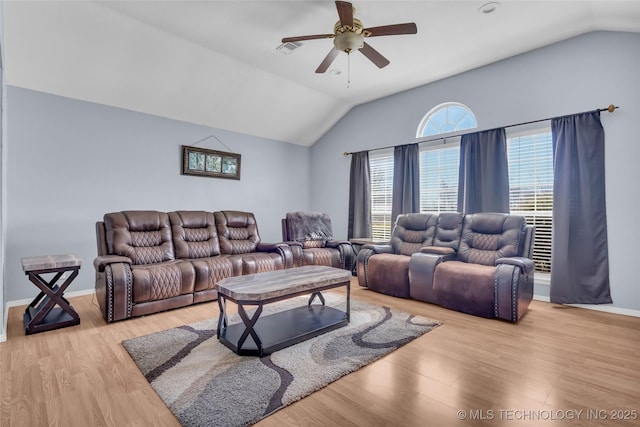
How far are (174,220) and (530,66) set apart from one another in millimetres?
5040

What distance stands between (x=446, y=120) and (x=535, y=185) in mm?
1607

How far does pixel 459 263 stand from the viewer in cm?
353

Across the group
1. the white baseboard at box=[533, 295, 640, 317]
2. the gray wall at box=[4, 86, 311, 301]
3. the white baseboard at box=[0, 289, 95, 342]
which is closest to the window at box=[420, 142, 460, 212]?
the white baseboard at box=[533, 295, 640, 317]

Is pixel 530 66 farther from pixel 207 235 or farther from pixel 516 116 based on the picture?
pixel 207 235

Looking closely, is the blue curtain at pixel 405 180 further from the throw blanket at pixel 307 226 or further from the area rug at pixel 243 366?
the area rug at pixel 243 366

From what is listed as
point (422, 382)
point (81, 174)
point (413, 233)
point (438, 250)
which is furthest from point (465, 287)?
point (81, 174)

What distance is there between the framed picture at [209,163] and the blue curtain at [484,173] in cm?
378

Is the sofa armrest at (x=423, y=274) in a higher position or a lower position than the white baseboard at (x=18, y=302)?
higher

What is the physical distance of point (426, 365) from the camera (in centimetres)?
214

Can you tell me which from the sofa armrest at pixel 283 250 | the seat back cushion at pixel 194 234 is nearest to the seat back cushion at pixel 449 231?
the sofa armrest at pixel 283 250

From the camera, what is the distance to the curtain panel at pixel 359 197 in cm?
567

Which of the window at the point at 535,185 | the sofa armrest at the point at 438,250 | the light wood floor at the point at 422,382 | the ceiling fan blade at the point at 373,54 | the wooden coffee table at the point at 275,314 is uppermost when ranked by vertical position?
the ceiling fan blade at the point at 373,54

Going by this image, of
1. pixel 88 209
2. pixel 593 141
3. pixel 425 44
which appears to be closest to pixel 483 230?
pixel 593 141

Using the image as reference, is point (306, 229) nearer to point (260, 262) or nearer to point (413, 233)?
point (260, 262)
